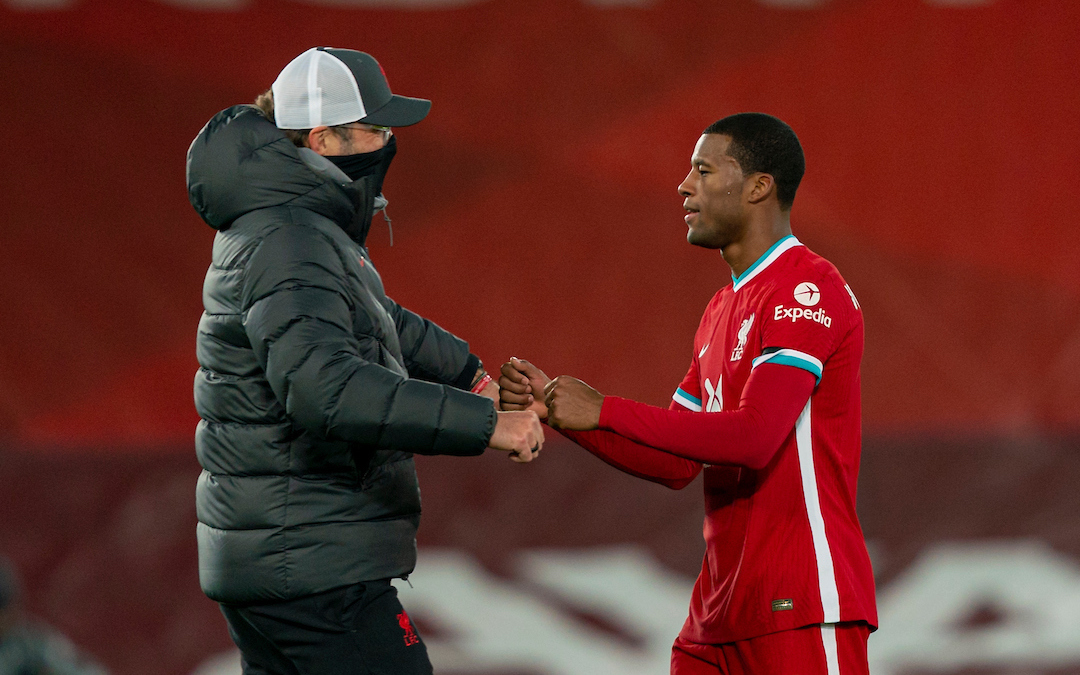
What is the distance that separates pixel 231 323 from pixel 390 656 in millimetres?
626

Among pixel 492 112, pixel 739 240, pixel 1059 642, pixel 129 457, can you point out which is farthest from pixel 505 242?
pixel 1059 642

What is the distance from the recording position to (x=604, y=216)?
4.05 m

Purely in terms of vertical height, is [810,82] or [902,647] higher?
[810,82]

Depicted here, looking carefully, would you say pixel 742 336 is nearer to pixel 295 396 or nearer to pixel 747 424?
pixel 747 424

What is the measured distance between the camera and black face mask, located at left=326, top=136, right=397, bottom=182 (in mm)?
1934

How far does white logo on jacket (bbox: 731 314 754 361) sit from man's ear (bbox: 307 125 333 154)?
87 centimetres

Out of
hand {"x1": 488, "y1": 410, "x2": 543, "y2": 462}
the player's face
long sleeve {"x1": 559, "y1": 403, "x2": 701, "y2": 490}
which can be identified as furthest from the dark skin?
hand {"x1": 488, "y1": 410, "x2": 543, "y2": 462}

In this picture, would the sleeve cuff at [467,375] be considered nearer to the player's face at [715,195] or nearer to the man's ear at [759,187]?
the player's face at [715,195]

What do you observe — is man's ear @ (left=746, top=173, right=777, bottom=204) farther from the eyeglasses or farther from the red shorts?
the red shorts

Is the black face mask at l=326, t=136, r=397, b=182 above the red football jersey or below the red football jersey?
above

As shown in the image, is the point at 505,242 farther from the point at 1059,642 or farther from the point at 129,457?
the point at 1059,642

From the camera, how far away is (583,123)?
13.2ft

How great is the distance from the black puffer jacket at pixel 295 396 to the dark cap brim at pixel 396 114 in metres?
0.12

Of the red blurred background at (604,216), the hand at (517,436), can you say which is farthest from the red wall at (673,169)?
the hand at (517,436)
